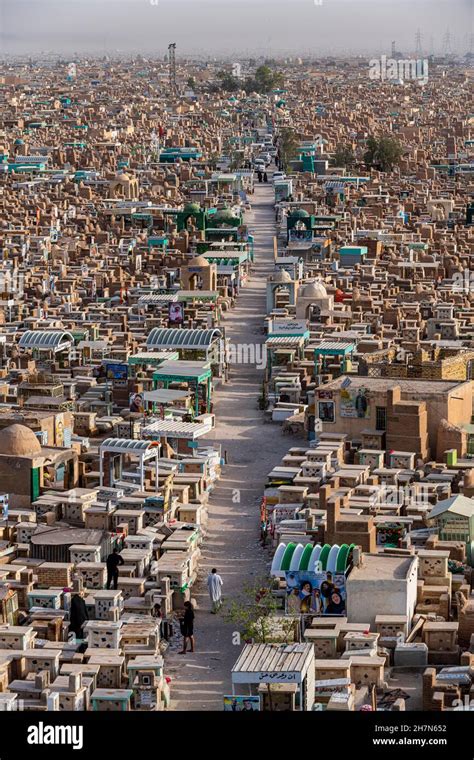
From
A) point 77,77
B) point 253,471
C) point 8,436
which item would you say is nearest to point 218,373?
point 253,471

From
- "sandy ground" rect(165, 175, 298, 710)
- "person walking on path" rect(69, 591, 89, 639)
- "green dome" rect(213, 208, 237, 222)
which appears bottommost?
"sandy ground" rect(165, 175, 298, 710)

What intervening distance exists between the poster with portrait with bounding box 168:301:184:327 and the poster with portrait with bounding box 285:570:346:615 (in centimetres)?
1125

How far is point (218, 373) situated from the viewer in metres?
19.3

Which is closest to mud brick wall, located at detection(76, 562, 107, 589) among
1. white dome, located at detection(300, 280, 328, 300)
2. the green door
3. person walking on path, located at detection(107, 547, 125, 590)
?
person walking on path, located at detection(107, 547, 125, 590)

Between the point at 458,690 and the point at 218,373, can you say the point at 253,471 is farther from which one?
the point at 458,690

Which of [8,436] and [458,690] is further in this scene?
[8,436]

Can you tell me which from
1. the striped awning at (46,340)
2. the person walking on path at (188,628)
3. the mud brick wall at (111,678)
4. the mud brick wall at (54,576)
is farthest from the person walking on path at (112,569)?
the striped awning at (46,340)

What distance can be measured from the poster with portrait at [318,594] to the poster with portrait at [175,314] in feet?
36.9

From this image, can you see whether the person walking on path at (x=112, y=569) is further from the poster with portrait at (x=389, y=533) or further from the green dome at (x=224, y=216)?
the green dome at (x=224, y=216)

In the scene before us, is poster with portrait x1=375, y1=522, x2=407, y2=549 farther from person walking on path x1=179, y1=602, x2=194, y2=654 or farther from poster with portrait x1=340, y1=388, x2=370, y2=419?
poster with portrait x1=340, y1=388, x2=370, y2=419

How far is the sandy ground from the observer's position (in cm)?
1018

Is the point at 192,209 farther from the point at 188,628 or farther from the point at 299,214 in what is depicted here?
the point at 188,628

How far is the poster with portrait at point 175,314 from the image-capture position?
22047 mm
